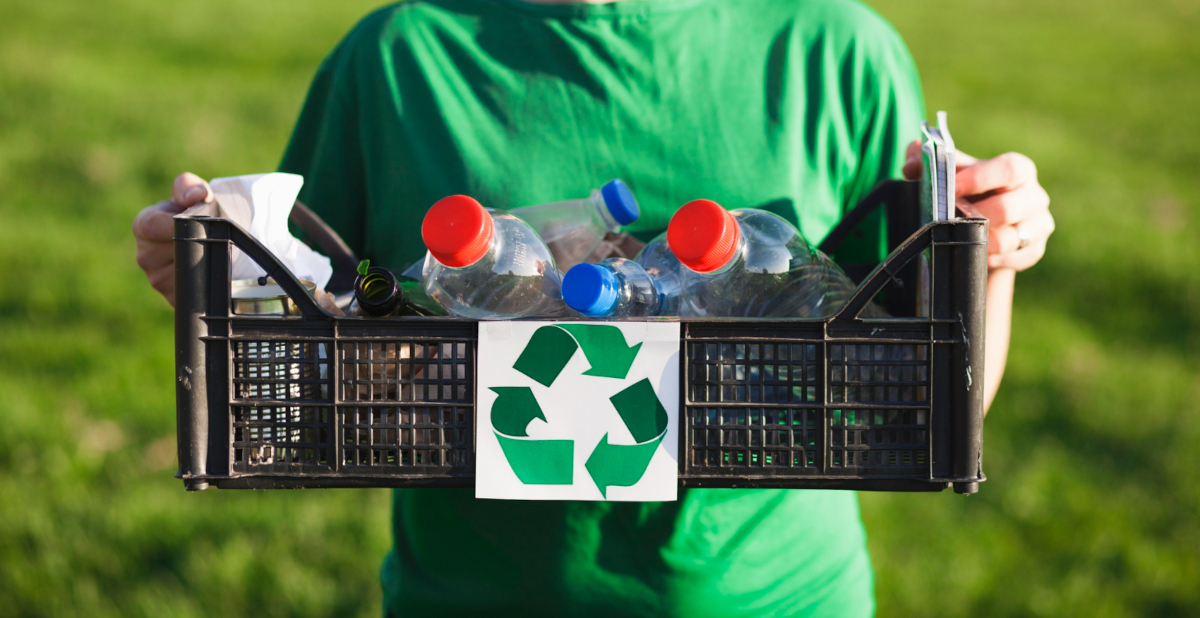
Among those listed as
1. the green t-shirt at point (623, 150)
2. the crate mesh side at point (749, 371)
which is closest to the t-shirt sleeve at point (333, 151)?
the green t-shirt at point (623, 150)

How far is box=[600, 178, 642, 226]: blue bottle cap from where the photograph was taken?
52.0 inches

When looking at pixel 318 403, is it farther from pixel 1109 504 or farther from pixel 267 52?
pixel 267 52

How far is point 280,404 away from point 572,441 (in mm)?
346

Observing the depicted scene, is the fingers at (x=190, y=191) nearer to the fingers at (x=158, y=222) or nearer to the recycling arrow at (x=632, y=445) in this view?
the fingers at (x=158, y=222)

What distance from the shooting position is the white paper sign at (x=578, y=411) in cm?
105

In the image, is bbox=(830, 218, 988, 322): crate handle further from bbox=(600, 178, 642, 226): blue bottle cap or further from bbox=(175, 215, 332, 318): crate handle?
bbox=(175, 215, 332, 318): crate handle

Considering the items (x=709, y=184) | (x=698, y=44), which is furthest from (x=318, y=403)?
(x=698, y=44)

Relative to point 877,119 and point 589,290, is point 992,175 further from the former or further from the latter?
point 589,290

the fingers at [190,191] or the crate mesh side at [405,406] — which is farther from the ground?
the fingers at [190,191]

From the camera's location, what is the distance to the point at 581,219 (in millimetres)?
1418

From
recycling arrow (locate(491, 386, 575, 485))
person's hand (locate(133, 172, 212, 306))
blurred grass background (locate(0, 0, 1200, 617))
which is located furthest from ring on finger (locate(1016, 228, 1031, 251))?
blurred grass background (locate(0, 0, 1200, 617))

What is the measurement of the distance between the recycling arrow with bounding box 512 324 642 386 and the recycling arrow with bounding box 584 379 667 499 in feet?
0.10

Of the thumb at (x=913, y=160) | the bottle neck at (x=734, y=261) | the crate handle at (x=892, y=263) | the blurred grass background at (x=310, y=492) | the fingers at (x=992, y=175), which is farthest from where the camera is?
the blurred grass background at (x=310, y=492)

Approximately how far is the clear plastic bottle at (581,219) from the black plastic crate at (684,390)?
0.33m
